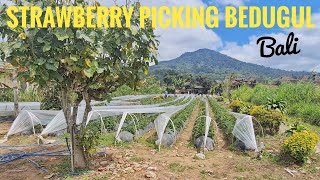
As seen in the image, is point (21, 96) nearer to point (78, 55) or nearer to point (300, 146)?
point (78, 55)

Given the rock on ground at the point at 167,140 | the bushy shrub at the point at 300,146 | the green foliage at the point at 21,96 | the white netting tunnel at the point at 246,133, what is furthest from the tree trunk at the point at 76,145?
the green foliage at the point at 21,96

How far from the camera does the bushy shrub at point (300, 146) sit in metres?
6.28

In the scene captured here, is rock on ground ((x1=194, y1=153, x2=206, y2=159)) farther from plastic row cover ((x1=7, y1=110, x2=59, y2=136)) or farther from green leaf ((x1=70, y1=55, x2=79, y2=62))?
plastic row cover ((x1=7, y1=110, x2=59, y2=136))

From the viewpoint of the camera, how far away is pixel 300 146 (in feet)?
20.7

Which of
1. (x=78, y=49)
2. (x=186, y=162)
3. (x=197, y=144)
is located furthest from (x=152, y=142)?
(x=78, y=49)

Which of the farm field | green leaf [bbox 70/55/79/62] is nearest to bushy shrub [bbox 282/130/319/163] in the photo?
the farm field

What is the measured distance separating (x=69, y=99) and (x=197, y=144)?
394 cm

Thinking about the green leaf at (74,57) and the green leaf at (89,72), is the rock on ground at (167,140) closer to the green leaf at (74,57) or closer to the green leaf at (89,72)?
the green leaf at (89,72)

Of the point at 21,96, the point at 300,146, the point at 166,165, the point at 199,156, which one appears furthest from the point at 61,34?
the point at 21,96

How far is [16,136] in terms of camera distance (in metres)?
9.38

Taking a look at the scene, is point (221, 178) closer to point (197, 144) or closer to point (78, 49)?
point (197, 144)

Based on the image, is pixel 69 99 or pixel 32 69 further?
pixel 69 99

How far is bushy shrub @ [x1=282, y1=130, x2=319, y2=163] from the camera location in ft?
20.6

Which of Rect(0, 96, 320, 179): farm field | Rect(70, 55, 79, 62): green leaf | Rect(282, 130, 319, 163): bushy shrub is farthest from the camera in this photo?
Rect(282, 130, 319, 163): bushy shrub
